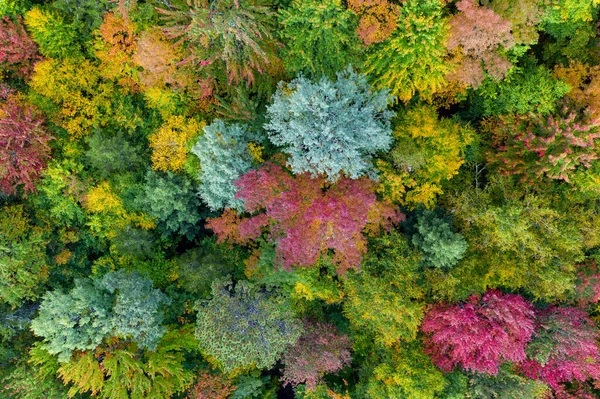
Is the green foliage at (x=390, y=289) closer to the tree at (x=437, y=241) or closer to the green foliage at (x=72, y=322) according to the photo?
the tree at (x=437, y=241)

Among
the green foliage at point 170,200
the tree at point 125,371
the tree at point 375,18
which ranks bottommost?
the tree at point 125,371

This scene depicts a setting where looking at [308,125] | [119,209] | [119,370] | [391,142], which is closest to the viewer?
[308,125]

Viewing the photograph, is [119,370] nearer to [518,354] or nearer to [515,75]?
[518,354]

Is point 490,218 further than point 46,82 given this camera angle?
No

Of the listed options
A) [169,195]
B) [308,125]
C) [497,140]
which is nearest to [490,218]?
[497,140]

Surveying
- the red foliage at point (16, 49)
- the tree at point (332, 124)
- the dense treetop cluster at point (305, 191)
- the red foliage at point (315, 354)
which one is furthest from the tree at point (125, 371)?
the red foliage at point (16, 49)
